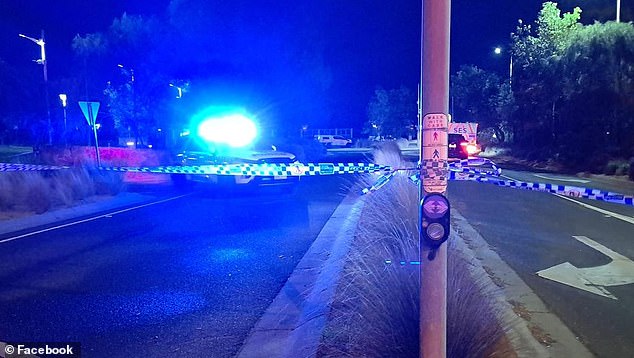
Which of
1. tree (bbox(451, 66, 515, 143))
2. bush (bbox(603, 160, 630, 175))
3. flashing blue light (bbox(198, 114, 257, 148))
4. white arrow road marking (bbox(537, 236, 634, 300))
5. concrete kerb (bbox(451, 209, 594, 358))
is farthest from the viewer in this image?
tree (bbox(451, 66, 515, 143))

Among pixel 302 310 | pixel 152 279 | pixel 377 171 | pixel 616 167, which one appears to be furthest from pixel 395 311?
pixel 616 167

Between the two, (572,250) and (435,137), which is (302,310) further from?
(572,250)

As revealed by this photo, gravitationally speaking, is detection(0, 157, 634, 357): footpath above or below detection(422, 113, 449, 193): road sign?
below

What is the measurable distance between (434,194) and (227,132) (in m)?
15.1

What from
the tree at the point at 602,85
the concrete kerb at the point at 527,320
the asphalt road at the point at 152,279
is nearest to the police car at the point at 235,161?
the asphalt road at the point at 152,279

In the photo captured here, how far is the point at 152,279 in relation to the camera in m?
7.16

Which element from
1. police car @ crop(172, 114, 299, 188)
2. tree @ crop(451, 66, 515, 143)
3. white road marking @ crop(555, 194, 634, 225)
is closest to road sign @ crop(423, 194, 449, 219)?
white road marking @ crop(555, 194, 634, 225)

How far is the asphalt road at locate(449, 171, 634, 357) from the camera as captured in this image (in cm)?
557

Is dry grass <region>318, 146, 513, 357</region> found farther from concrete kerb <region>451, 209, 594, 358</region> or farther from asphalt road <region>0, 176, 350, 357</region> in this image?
asphalt road <region>0, 176, 350, 357</region>

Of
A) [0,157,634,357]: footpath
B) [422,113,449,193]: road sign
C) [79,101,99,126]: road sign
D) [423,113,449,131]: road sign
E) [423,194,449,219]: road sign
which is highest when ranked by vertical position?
[79,101,99,126]: road sign

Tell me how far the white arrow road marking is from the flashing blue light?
1188 centimetres

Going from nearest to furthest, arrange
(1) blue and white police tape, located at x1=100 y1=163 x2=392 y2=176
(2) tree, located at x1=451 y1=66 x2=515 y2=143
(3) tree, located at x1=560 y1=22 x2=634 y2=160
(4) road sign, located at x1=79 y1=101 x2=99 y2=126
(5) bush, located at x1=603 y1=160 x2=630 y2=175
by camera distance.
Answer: (1) blue and white police tape, located at x1=100 y1=163 x2=392 y2=176 → (4) road sign, located at x1=79 y1=101 x2=99 y2=126 → (5) bush, located at x1=603 y1=160 x2=630 y2=175 → (3) tree, located at x1=560 y1=22 x2=634 y2=160 → (2) tree, located at x1=451 y1=66 x2=515 y2=143

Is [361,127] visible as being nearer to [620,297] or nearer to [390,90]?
[390,90]

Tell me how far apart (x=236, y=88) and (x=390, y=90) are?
6508 centimetres
